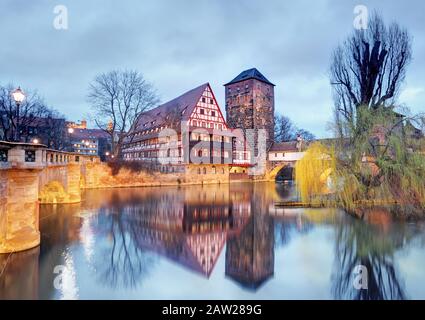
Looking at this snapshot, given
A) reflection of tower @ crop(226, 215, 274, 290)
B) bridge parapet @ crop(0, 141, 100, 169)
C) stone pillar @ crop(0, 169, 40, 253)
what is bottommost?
reflection of tower @ crop(226, 215, 274, 290)

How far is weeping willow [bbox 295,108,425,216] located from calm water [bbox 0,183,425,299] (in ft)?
4.35

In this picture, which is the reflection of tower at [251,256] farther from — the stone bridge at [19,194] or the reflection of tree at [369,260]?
the stone bridge at [19,194]

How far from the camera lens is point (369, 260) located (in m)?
7.09

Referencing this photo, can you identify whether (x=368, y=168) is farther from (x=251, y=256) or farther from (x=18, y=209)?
(x=18, y=209)

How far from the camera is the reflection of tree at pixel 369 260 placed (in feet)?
17.7

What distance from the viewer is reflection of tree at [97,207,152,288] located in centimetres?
616

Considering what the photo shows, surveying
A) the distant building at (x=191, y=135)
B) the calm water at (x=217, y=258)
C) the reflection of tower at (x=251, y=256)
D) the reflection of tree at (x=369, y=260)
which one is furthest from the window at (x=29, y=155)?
the distant building at (x=191, y=135)

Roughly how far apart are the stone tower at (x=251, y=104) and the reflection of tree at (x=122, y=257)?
1263 inches

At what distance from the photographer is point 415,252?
7672 mm

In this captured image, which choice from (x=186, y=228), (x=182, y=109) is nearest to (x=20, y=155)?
(x=186, y=228)

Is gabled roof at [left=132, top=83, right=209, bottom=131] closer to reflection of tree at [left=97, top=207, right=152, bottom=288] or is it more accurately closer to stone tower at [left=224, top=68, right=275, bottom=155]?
stone tower at [left=224, top=68, right=275, bottom=155]

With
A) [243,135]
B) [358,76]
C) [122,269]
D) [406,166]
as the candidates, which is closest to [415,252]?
[406,166]

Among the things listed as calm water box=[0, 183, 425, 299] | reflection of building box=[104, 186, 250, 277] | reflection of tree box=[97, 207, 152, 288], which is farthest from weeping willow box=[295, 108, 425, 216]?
reflection of tree box=[97, 207, 152, 288]

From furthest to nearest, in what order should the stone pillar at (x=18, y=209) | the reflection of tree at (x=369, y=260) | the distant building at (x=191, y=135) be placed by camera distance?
the distant building at (x=191, y=135) < the stone pillar at (x=18, y=209) < the reflection of tree at (x=369, y=260)
